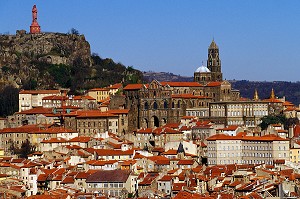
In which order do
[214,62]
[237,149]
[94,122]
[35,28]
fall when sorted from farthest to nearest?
[35,28] < [214,62] < [94,122] < [237,149]

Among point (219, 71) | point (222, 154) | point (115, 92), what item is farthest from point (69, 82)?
point (222, 154)

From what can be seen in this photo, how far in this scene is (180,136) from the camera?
96.2 meters

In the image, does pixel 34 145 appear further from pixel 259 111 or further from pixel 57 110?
pixel 259 111

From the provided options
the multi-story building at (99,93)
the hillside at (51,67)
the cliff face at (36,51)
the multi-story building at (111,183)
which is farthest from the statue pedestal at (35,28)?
the multi-story building at (111,183)

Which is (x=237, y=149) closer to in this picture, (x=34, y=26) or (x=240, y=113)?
(x=240, y=113)

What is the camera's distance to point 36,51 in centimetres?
13650

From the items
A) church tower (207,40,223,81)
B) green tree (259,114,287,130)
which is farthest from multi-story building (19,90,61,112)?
green tree (259,114,287,130)

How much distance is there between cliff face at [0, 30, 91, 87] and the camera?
5108 inches

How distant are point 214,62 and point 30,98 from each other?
919 inches

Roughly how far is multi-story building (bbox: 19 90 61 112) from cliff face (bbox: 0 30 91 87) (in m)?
12.5

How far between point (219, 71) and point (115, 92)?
43.5ft

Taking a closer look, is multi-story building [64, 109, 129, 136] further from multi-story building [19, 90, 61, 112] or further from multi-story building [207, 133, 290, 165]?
multi-story building [207, 133, 290, 165]

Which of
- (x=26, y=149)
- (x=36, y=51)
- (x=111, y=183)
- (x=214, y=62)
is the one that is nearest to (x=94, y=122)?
(x=26, y=149)

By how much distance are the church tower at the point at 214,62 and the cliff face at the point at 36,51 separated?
20.9 meters
